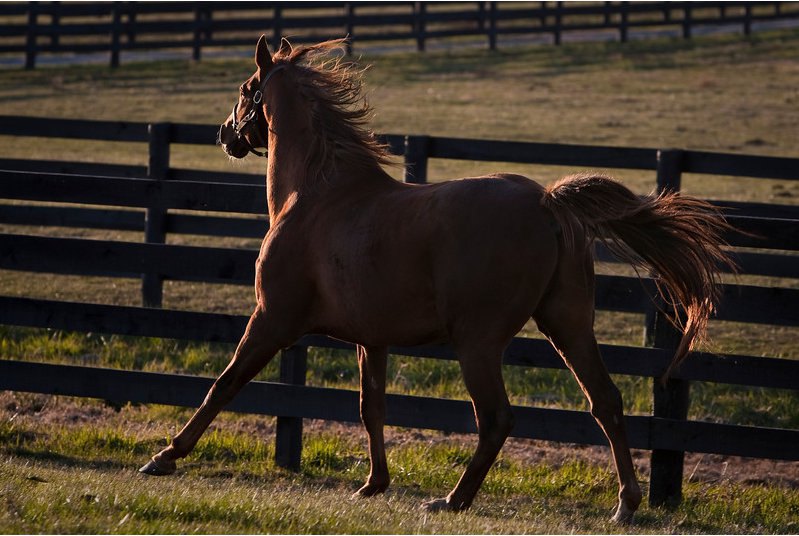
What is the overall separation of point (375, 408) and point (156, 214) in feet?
16.0

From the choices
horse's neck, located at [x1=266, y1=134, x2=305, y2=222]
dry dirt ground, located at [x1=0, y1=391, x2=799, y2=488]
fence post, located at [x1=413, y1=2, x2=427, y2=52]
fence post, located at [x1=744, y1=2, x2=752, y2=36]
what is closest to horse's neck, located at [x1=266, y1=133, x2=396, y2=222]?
horse's neck, located at [x1=266, y1=134, x2=305, y2=222]

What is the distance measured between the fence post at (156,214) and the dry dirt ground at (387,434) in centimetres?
242

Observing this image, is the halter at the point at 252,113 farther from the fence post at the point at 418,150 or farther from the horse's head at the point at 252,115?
the fence post at the point at 418,150

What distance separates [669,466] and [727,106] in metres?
22.4

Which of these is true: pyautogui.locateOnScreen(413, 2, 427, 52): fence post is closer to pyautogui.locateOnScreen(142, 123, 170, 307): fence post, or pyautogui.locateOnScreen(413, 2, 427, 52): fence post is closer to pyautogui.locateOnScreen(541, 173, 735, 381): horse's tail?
pyautogui.locateOnScreen(142, 123, 170, 307): fence post

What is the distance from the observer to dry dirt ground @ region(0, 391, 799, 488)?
289 inches

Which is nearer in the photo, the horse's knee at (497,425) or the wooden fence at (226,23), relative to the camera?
the horse's knee at (497,425)

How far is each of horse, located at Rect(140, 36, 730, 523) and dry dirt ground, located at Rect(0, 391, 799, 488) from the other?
1.53 m

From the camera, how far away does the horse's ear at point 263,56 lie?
655cm

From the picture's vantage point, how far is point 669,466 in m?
6.53

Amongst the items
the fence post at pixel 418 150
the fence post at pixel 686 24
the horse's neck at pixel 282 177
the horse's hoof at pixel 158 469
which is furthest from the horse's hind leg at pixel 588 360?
the fence post at pixel 686 24

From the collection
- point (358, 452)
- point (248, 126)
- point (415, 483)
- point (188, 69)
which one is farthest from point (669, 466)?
point (188, 69)

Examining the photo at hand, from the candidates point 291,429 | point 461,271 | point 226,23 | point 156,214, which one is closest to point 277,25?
point 226,23

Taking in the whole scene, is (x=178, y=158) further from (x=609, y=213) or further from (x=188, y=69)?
(x=609, y=213)
